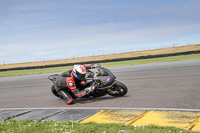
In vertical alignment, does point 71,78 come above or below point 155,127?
above

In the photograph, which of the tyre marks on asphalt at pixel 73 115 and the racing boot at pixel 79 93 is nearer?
the tyre marks on asphalt at pixel 73 115

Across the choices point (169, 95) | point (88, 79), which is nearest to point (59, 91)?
point (88, 79)

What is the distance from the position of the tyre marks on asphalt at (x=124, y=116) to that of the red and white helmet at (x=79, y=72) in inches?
53.5

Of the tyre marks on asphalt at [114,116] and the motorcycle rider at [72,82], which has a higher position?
the motorcycle rider at [72,82]

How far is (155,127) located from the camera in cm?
454

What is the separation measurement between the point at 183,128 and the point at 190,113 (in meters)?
1.14

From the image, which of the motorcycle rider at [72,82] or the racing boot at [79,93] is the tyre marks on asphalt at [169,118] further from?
the motorcycle rider at [72,82]

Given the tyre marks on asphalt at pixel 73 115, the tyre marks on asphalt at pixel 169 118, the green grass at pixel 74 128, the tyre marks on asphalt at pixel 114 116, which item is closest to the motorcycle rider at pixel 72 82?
the tyre marks on asphalt at pixel 73 115

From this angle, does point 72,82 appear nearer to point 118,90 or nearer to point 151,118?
point 118,90

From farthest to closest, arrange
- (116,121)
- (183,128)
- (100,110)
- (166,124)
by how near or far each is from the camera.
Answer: (100,110), (116,121), (166,124), (183,128)

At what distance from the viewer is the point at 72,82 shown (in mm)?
7980

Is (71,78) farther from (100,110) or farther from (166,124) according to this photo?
(166,124)

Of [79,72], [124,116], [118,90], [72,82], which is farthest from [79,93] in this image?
[124,116]

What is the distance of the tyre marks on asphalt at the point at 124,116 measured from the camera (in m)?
4.91
